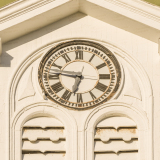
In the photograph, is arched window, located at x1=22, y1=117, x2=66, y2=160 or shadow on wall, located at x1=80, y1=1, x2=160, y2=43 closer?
arched window, located at x1=22, y1=117, x2=66, y2=160

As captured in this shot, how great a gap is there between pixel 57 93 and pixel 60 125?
67 cm

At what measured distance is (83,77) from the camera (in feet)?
55.7

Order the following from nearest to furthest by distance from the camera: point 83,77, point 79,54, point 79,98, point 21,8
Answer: point 21,8 → point 79,98 → point 83,77 → point 79,54

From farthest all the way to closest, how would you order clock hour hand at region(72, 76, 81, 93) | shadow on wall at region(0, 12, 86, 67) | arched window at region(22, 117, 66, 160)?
shadow on wall at region(0, 12, 86, 67), clock hour hand at region(72, 76, 81, 93), arched window at region(22, 117, 66, 160)

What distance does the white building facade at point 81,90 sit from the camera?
16.7 m

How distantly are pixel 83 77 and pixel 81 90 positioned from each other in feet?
0.93

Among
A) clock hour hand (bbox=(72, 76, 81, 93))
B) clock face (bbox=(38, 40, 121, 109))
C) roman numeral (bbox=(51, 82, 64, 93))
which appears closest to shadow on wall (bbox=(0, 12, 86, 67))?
clock face (bbox=(38, 40, 121, 109))

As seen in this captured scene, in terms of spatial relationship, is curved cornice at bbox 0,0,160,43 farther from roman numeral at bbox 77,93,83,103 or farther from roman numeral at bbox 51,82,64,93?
roman numeral at bbox 77,93,83,103

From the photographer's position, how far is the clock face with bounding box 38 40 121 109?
55.3ft

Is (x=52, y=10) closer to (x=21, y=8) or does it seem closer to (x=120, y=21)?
(x=21, y=8)

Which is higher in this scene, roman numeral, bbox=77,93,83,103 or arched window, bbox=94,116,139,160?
roman numeral, bbox=77,93,83,103

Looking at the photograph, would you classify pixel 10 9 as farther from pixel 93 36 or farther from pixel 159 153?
pixel 159 153

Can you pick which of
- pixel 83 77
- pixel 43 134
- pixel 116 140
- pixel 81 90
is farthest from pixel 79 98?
pixel 116 140

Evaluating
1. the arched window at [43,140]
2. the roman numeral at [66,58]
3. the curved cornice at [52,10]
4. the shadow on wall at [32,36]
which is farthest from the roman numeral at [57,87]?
the curved cornice at [52,10]
